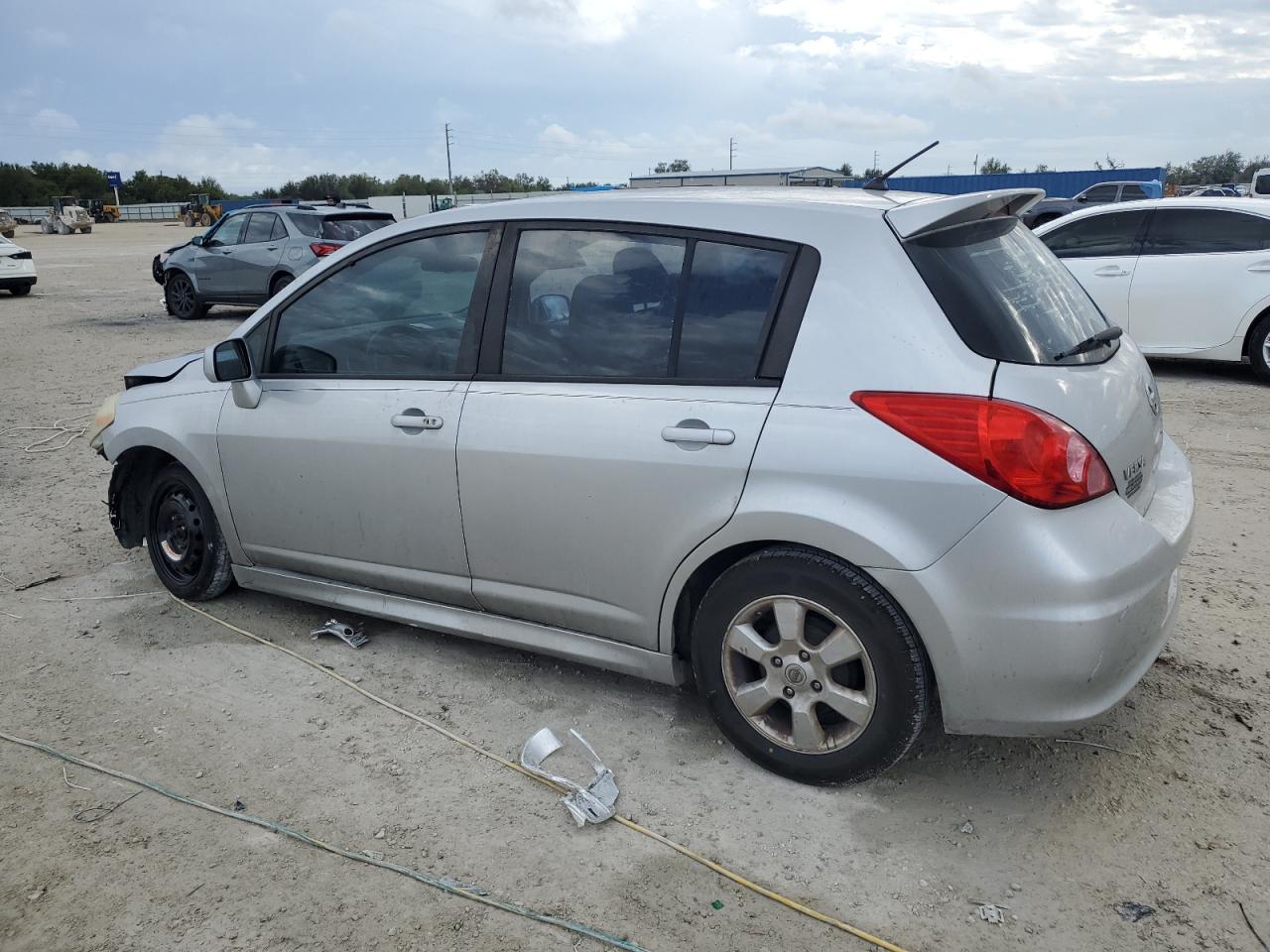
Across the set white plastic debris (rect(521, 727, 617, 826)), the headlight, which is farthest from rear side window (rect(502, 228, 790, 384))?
the headlight

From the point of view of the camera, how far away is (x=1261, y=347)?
8.79 meters

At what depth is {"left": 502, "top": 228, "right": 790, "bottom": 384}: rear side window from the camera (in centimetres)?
306

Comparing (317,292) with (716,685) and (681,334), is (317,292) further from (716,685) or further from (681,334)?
(716,685)

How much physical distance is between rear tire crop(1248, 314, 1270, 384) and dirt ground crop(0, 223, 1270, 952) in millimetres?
5246

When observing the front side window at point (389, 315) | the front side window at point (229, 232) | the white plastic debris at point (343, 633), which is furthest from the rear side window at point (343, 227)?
the white plastic debris at point (343, 633)

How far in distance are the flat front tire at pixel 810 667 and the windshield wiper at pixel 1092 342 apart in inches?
34.5

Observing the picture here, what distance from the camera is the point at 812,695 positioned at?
2984 mm

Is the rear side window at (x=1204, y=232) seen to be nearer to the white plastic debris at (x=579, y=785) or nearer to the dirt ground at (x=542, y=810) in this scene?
the dirt ground at (x=542, y=810)

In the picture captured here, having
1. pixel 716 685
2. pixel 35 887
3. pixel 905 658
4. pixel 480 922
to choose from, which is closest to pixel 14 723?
pixel 35 887

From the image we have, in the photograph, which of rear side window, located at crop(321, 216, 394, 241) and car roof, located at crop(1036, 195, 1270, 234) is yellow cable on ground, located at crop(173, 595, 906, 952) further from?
rear side window, located at crop(321, 216, 394, 241)

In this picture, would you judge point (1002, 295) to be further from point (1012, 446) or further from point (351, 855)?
point (351, 855)

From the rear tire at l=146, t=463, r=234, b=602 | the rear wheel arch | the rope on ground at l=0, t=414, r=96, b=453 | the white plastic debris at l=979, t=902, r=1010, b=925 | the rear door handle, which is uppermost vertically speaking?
the rear door handle

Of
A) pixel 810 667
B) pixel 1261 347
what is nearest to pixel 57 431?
pixel 810 667

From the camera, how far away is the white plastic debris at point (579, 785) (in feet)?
9.82
